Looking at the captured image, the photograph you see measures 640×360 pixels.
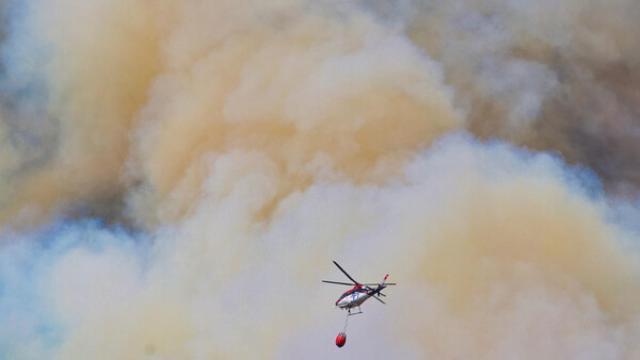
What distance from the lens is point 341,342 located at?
4641cm

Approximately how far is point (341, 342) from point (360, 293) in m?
3.86

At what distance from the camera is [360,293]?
49.2 m

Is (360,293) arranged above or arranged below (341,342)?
above
